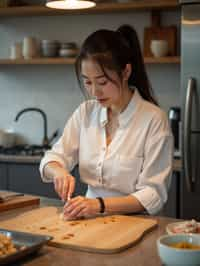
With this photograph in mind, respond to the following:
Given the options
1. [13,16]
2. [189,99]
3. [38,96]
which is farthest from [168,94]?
[13,16]

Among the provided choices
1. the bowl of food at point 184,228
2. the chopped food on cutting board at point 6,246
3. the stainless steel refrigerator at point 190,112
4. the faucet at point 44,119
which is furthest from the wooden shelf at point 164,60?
the chopped food on cutting board at point 6,246

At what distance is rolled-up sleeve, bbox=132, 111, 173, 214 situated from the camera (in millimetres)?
1974

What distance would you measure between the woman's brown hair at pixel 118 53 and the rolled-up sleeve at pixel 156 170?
8.3 inches

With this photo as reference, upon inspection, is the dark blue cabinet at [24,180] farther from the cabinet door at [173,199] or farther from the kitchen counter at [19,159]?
the cabinet door at [173,199]

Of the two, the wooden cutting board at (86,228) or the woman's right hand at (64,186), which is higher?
the woman's right hand at (64,186)

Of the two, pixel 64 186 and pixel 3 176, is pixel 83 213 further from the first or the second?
pixel 3 176

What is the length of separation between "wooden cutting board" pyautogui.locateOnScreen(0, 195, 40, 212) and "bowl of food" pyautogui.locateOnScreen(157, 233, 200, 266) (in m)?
0.83

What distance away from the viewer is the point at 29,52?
13.3 feet

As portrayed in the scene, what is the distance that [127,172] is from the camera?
2051 millimetres

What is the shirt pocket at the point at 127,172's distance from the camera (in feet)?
6.74

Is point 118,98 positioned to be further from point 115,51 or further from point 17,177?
point 17,177

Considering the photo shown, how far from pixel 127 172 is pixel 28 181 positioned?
178cm

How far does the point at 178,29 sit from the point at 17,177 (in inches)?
59.5

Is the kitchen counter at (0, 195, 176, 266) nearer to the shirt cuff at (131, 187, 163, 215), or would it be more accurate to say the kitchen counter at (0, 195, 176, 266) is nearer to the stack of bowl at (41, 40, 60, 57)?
the shirt cuff at (131, 187, 163, 215)
